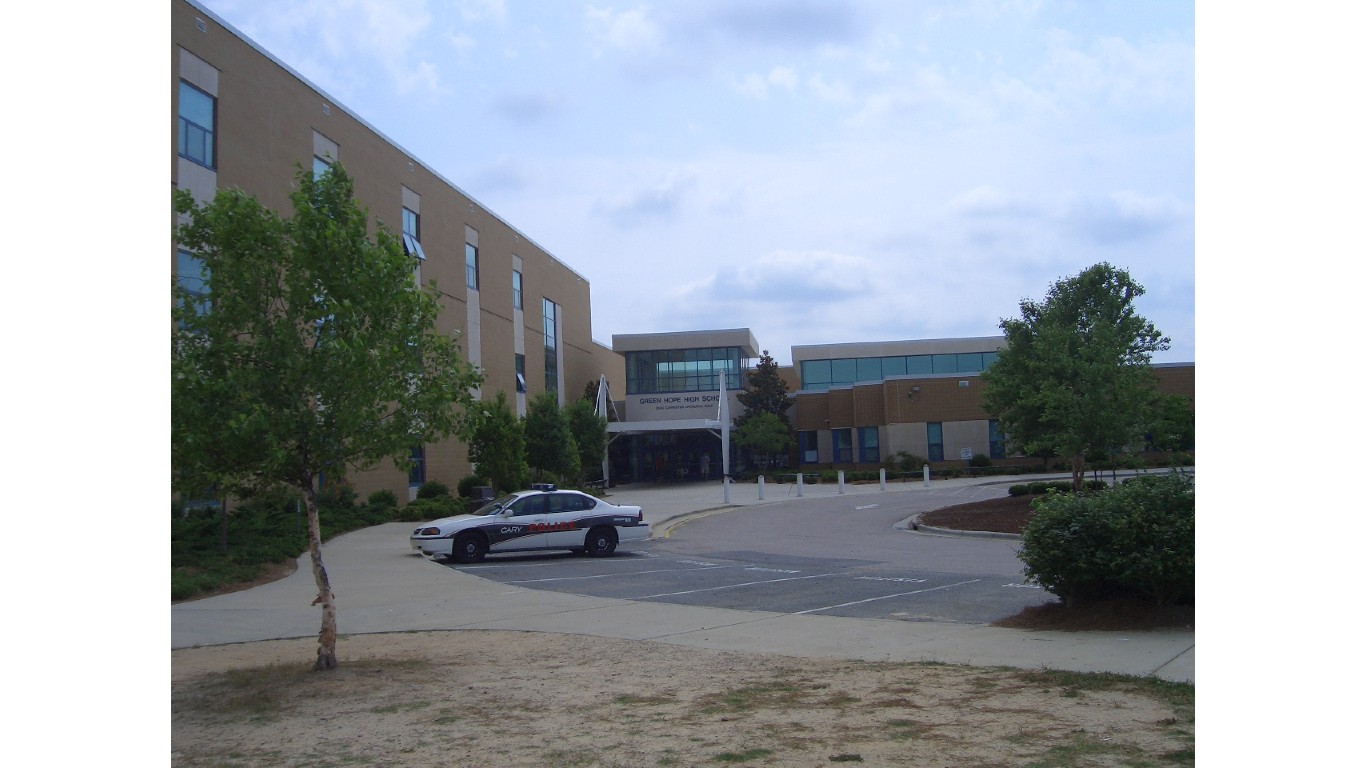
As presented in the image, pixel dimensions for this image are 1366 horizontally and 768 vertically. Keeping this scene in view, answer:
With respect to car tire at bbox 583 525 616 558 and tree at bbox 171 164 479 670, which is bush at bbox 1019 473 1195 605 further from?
car tire at bbox 583 525 616 558

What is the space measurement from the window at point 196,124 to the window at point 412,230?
10960mm

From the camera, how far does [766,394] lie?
63.9 meters

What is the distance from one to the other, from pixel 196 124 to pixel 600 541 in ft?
45.7

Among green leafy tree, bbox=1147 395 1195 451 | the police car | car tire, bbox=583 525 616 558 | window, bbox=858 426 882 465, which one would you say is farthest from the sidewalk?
window, bbox=858 426 882 465

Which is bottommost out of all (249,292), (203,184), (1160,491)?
(1160,491)

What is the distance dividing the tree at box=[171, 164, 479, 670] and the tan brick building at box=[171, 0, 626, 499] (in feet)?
2.57

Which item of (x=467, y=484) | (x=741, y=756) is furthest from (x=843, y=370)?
(x=741, y=756)

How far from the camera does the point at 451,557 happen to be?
68.5 ft

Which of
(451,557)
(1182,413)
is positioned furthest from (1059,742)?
(1182,413)

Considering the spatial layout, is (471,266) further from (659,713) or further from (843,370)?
(843,370)

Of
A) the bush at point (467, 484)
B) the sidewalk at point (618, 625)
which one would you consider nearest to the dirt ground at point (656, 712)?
the sidewalk at point (618, 625)

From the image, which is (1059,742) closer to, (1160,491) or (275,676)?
(1160,491)

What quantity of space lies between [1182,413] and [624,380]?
128 feet

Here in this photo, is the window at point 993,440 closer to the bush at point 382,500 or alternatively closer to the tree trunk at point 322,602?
the bush at point 382,500
